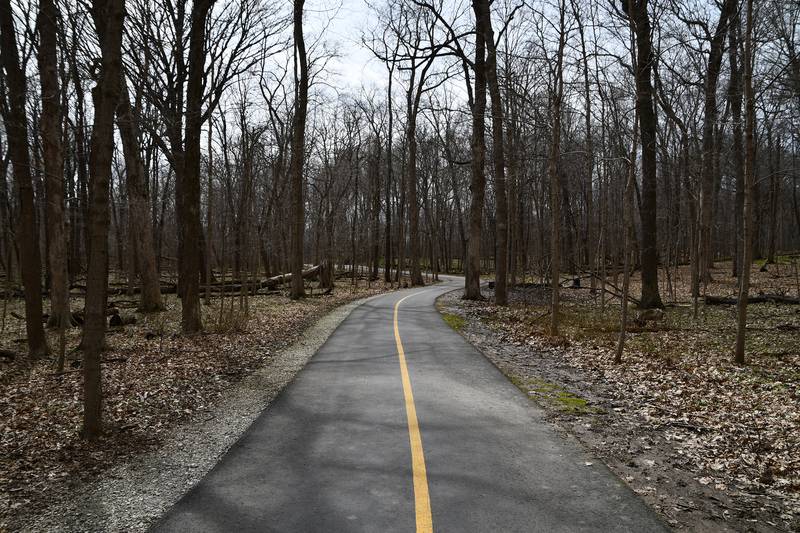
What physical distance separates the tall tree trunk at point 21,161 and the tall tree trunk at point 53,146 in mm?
430

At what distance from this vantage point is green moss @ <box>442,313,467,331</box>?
50.2ft

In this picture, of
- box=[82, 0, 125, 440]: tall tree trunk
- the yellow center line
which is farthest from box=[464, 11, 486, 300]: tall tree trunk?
box=[82, 0, 125, 440]: tall tree trunk

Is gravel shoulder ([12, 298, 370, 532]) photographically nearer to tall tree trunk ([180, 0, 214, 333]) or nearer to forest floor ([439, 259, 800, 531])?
forest floor ([439, 259, 800, 531])

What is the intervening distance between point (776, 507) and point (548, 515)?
2015 mm

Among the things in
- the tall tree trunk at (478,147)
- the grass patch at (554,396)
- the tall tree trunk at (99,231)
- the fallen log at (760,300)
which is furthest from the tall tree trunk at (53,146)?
the fallen log at (760,300)

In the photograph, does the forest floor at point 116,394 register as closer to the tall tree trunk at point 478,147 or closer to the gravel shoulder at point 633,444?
the gravel shoulder at point 633,444

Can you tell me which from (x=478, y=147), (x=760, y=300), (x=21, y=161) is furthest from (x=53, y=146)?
(x=760, y=300)

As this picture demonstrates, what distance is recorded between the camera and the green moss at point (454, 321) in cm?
1531

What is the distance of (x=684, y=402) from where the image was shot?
7.33 m

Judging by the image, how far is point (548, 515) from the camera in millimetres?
3918

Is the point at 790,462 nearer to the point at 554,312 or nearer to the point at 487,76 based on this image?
the point at 554,312

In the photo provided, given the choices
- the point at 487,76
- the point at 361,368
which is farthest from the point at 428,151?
the point at 361,368

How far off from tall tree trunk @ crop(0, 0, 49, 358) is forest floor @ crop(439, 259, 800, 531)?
31.2 feet

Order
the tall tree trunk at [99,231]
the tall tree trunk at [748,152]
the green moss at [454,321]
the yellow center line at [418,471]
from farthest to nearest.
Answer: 1. the green moss at [454,321]
2. the tall tree trunk at [748,152]
3. the tall tree trunk at [99,231]
4. the yellow center line at [418,471]
